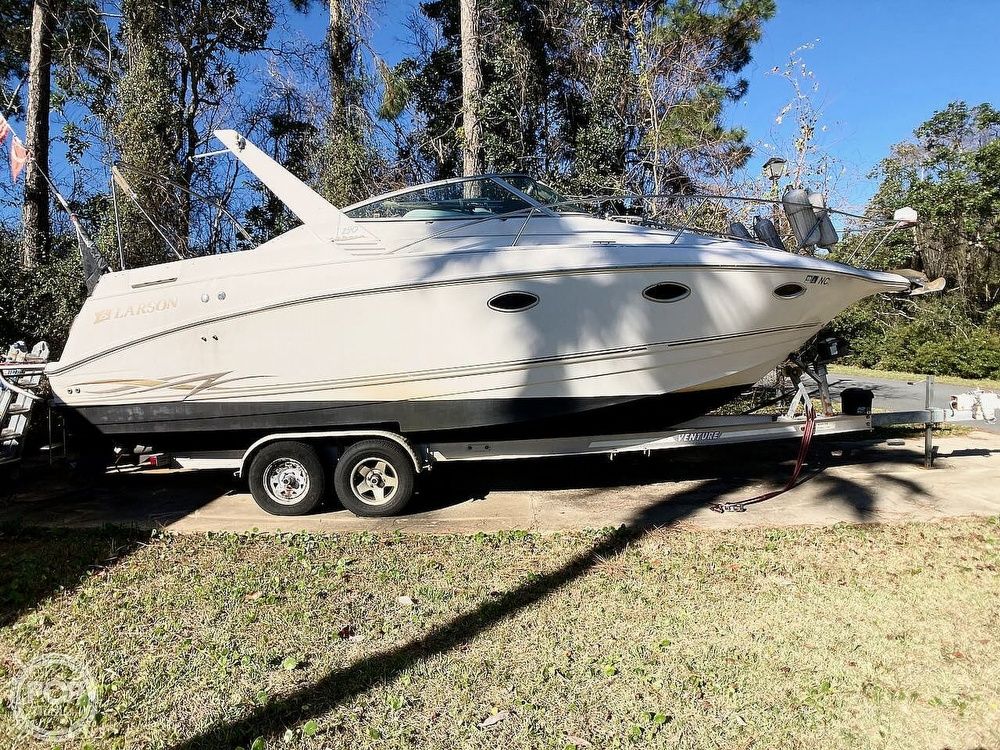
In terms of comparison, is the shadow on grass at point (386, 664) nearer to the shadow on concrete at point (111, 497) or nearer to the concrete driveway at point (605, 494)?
the concrete driveway at point (605, 494)

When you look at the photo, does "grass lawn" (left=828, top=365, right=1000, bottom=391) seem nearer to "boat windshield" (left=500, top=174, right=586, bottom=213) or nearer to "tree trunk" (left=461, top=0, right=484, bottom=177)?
"tree trunk" (left=461, top=0, right=484, bottom=177)

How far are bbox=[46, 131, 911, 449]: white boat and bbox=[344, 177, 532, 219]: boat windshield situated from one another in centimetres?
2

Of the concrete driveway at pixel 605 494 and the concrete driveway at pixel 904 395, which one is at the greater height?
the concrete driveway at pixel 904 395

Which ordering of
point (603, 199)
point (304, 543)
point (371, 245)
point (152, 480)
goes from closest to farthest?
point (304, 543) < point (371, 245) < point (603, 199) < point (152, 480)

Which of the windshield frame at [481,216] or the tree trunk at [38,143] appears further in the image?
the tree trunk at [38,143]

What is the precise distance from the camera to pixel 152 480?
796 cm

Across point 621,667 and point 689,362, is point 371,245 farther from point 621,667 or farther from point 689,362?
point 621,667

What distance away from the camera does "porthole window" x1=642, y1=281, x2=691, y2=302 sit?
5.54m

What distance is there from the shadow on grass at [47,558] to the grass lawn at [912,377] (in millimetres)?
18565

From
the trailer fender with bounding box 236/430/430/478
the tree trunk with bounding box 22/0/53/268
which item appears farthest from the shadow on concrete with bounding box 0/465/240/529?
the tree trunk with bounding box 22/0/53/268

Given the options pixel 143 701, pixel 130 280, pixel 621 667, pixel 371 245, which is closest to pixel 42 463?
pixel 130 280

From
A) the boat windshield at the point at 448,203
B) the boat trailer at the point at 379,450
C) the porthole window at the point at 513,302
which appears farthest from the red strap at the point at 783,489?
the boat windshield at the point at 448,203

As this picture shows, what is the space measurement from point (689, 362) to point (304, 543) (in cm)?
370

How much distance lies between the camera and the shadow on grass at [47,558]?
442 centimetres
